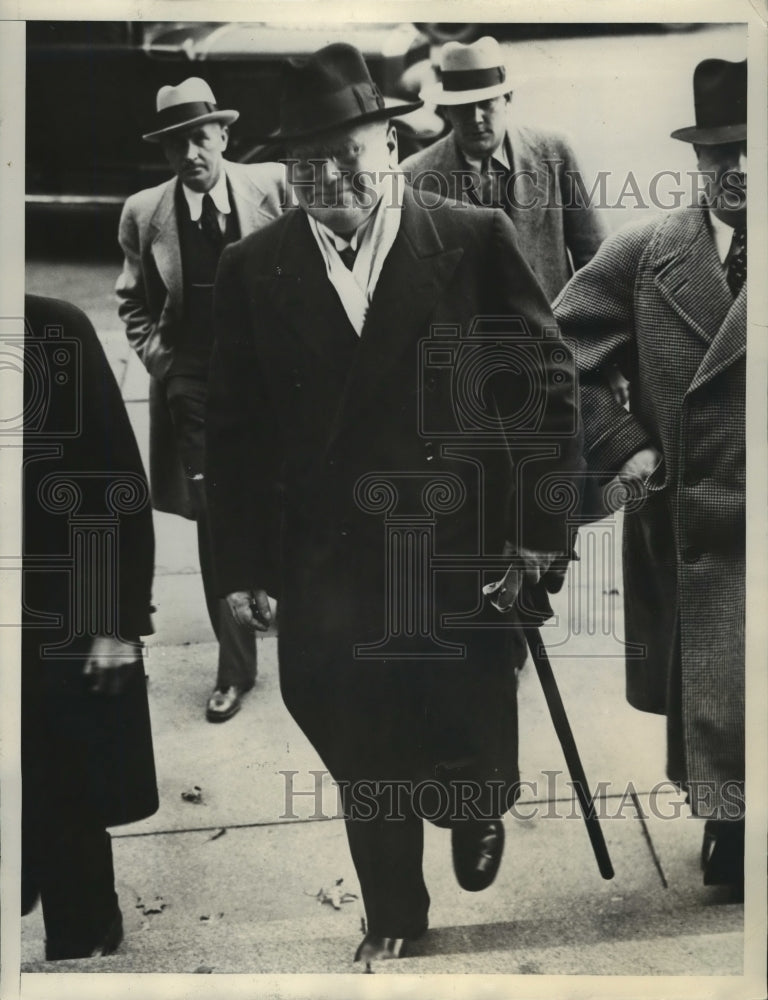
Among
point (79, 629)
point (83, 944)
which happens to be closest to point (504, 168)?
point (79, 629)

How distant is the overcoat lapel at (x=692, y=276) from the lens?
143 inches

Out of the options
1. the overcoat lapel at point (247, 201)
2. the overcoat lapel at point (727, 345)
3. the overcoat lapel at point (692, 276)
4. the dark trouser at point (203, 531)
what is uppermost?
the overcoat lapel at point (247, 201)

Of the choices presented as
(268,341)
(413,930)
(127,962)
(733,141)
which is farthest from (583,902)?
(733,141)

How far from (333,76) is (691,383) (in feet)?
5.10

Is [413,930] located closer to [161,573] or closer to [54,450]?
[161,573]

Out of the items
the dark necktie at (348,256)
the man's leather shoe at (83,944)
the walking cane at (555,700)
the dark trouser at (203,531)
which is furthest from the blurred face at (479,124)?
the man's leather shoe at (83,944)

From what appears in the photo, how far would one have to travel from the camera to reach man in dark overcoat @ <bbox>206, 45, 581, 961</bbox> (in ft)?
11.7

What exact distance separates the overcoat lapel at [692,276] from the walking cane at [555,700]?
0.99m

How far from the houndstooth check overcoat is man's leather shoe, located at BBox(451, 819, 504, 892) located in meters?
0.67

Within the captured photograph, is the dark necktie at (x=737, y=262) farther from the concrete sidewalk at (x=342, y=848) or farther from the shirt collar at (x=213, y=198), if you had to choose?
the shirt collar at (x=213, y=198)

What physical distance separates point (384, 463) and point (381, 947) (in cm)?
163

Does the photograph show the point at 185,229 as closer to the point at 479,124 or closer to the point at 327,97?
the point at 327,97

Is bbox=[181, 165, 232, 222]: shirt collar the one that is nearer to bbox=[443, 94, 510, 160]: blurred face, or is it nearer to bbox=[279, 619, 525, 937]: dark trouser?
bbox=[443, 94, 510, 160]: blurred face

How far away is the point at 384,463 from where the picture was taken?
3.60 meters
